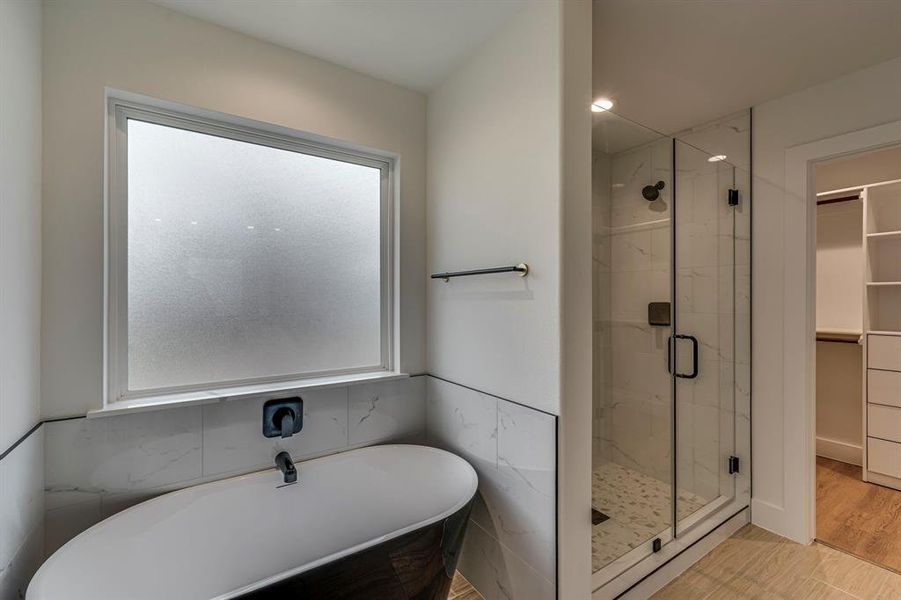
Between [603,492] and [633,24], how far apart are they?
2.01 m

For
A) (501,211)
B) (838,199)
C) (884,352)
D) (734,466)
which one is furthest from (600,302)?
(838,199)

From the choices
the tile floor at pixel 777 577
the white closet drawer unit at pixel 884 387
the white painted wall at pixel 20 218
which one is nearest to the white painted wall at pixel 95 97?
the white painted wall at pixel 20 218

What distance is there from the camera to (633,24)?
156cm

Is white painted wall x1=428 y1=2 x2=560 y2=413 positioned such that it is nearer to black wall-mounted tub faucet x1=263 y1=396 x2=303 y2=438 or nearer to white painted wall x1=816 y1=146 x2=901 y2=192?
black wall-mounted tub faucet x1=263 y1=396 x2=303 y2=438

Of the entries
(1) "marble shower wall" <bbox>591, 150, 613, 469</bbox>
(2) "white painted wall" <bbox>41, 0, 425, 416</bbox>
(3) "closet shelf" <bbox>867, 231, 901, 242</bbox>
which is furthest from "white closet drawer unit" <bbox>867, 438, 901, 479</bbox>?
(2) "white painted wall" <bbox>41, 0, 425, 416</bbox>

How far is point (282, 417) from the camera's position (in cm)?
169

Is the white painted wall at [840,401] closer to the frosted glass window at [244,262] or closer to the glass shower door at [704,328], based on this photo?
the glass shower door at [704,328]

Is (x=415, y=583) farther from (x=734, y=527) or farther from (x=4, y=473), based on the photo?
(x=734, y=527)

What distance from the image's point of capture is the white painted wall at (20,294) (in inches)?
41.1

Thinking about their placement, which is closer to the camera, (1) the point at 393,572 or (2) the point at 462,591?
(1) the point at 393,572

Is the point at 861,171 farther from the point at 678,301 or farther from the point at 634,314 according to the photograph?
the point at 634,314

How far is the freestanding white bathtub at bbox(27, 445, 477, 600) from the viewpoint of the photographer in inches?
43.1

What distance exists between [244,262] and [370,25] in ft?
3.83

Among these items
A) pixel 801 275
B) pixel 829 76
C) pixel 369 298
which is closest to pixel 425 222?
pixel 369 298
